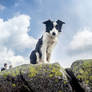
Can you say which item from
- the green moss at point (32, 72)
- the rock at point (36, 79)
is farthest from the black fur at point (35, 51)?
the green moss at point (32, 72)

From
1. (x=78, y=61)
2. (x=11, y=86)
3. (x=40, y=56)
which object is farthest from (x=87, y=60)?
(x=40, y=56)

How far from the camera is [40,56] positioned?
959cm

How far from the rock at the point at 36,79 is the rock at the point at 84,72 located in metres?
0.29

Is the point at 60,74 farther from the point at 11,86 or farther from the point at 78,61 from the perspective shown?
the point at 11,86

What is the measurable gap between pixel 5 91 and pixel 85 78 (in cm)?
208

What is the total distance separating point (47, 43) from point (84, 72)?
233 inches

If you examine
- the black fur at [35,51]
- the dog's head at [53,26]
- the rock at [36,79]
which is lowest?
the rock at [36,79]

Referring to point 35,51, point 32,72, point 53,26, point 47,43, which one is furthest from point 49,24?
point 32,72

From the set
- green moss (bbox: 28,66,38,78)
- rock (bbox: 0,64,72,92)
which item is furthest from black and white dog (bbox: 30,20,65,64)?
green moss (bbox: 28,66,38,78)

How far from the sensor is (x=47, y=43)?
10164 millimetres

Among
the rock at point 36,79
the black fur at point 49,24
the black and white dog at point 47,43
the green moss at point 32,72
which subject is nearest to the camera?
the rock at point 36,79

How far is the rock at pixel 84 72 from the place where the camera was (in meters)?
4.16

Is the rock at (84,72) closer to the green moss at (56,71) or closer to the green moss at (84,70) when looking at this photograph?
the green moss at (84,70)

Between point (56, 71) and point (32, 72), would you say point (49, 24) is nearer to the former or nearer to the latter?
point (32, 72)
